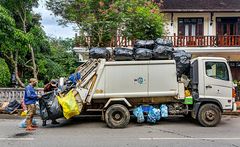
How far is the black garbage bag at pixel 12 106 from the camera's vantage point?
50.6 feet

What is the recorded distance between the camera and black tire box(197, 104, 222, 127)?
12234 mm

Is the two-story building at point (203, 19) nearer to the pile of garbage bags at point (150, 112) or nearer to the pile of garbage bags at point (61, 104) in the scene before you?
the pile of garbage bags at point (150, 112)

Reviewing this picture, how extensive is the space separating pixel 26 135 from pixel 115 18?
9858mm

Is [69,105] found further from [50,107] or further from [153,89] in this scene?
[153,89]

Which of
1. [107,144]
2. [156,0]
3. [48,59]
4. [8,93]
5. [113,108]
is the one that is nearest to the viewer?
[107,144]

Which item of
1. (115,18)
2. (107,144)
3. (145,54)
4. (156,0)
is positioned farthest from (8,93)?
(156,0)

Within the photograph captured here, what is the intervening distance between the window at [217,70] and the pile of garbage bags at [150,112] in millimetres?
1935

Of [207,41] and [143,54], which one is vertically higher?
[207,41]

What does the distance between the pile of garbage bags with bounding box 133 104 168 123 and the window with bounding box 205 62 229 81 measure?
1.93 meters

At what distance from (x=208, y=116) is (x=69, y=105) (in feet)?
15.2

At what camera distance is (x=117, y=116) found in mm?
12070

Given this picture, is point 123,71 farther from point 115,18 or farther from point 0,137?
point 115,18

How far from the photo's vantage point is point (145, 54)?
12.3 m

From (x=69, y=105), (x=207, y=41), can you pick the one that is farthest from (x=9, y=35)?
(x=207, y=41)
